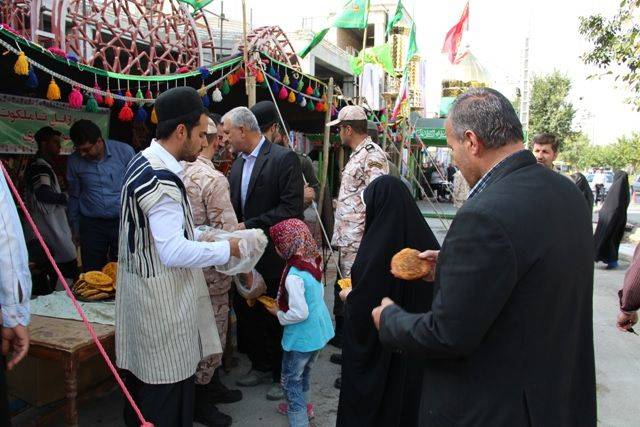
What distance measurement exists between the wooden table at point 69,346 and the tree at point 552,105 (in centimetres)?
3423

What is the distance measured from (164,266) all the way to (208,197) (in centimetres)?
87

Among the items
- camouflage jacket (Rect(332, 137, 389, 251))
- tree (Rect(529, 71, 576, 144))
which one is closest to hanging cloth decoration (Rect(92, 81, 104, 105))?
camouflage jacket (Rect(332, 137, 389, 251))

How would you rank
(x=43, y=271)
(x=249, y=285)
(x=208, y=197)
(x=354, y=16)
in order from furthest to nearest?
(x=354, y=16), (x=43, y=271), (x=249, y=285), (x=208, y=197)

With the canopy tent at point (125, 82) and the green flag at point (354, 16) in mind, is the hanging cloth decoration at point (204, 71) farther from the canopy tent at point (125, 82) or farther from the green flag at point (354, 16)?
the green flag at point (354, 16)

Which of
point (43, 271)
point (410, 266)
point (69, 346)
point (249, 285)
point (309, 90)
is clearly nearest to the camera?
point (410, 266)

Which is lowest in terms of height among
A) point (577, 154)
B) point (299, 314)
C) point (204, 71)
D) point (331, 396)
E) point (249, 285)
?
point (331, 396)

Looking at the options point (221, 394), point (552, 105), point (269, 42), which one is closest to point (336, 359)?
point (221, 394)

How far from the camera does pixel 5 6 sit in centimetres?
410

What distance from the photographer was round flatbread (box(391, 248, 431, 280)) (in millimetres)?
1850

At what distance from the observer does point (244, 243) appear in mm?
2275

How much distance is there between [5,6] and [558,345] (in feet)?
15.8

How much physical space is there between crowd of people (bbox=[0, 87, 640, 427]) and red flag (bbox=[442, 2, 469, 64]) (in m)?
6.02

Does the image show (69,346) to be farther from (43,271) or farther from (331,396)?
(43,271)

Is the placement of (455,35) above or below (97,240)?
above
